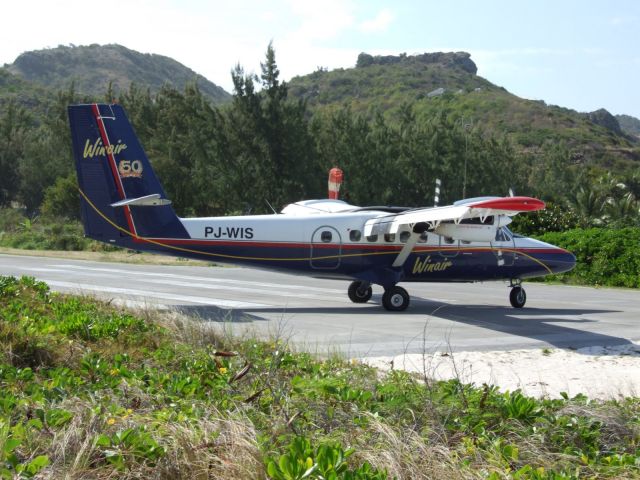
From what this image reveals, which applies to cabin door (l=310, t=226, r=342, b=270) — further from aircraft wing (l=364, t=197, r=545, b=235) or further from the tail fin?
the tail fin

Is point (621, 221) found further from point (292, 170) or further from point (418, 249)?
point (418, 249)

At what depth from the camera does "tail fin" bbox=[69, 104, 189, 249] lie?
61.2 ft

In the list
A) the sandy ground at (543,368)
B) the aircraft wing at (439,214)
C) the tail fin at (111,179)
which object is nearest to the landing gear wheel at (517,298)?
the aircraft wing at (439,214)

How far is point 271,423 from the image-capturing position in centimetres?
664

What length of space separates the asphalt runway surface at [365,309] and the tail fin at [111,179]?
72.1 inches

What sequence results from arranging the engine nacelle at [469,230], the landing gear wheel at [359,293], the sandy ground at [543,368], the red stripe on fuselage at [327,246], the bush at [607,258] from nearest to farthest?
the sandy ground at [543,368] → the red stripe on fuselage at [327,246] → the engine nacelle at [469,230] → the landing gear wheel at [359,293] → the bush at [607,258]

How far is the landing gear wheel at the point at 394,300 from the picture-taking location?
20.6 metres

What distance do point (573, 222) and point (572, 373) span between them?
31.1 metres

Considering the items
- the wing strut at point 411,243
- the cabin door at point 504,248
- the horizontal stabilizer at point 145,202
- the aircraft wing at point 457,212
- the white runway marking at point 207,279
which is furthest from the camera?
the white runway marking at point 207,279

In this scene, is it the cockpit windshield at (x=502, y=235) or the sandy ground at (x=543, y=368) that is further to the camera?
the cockpit windshield at (x=502, y=235)

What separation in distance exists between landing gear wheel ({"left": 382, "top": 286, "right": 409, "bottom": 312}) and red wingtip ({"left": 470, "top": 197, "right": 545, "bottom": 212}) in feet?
14.3

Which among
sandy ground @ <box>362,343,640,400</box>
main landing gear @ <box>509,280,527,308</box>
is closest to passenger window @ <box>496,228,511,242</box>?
main landing gear @ <box>509,280,527,308</box>

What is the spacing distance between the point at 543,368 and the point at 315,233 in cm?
905

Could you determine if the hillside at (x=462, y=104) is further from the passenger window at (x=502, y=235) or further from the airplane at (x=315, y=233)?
the airplane at (x=315, y=233)
